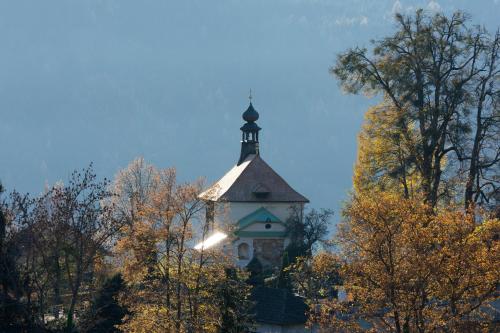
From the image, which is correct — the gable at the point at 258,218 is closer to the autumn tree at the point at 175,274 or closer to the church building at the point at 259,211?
the church building at the point at 259,211

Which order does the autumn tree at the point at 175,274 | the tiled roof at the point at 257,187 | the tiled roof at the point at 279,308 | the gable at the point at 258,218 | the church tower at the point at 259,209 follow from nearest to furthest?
1. the autumn tree at the point at 175,274
2. the tiled roof at the point at 279,308
3. the church tower at the point at 259,209
4. the gable at the point at 258,218
5. the tiled roof at the point at 257,187

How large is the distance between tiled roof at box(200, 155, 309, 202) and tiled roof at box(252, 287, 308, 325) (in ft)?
92.8

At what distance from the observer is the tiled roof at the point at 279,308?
33719 mm

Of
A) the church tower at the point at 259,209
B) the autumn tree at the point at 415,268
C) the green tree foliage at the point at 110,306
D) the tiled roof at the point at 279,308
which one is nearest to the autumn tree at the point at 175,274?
the green tree foliage at the point at 110,306

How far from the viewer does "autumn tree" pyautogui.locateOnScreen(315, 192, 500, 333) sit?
2134 centimetres

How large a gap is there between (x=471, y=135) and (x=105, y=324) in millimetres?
14514

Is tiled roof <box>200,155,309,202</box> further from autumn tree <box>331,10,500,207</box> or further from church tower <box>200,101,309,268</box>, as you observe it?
autumn tree <box>331,10,500,207</box>

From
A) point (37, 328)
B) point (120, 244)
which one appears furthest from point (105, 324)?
point (37, 328)

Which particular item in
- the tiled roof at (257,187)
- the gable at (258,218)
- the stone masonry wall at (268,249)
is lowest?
the stone masonry wall at (268,249)

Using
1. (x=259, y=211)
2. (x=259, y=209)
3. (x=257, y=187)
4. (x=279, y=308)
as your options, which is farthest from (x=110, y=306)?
(x=257, y=187)

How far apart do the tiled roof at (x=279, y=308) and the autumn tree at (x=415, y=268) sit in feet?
34.8

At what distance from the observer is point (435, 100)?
35.2 meters

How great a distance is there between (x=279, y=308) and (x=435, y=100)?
29.8 feet

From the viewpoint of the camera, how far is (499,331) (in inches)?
946
